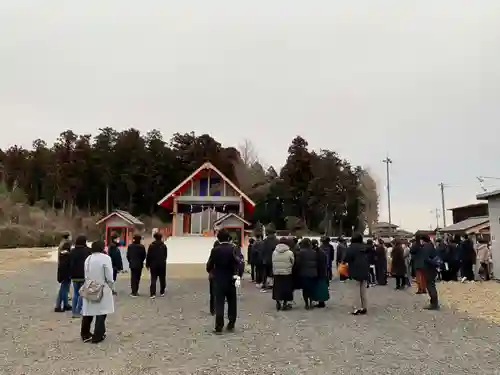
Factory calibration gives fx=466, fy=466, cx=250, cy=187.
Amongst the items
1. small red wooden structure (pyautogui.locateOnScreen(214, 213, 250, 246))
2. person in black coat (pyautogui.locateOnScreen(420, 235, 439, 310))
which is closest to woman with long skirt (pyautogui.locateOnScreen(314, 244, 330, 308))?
person in black coat (pyautogui.locateOnScreen(420, 235, 439, 310))

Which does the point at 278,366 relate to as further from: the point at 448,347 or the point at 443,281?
the point at 443,281

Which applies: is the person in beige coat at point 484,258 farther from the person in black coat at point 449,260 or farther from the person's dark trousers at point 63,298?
the person's dark trousers at point 63,298

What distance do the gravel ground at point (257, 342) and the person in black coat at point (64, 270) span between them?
1.27 ft

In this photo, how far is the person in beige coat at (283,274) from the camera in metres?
9.79

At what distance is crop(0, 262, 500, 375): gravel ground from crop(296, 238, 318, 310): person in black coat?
42cm

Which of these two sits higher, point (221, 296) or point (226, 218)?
point (226, 218)

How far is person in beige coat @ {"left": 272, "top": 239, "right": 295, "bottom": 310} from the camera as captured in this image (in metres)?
9.79

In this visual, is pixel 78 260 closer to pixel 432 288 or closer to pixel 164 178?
pixel 432 288

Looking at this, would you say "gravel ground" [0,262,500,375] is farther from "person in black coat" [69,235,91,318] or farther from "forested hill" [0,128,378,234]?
"forested hill" [0,128,378,234]

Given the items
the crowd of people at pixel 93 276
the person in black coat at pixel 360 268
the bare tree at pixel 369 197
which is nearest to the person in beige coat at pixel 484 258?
the person in black coat at pixel 360 268

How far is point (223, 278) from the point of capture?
7.51 meters

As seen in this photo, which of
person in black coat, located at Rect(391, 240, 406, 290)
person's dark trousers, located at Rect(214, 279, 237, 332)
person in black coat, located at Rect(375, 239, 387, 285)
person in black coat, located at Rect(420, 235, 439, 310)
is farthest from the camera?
person in black coat, located at Rect(375, 239, 387, 285)

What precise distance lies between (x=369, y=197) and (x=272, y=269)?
46700mm

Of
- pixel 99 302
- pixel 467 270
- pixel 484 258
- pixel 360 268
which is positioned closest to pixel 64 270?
pixel 99 302
